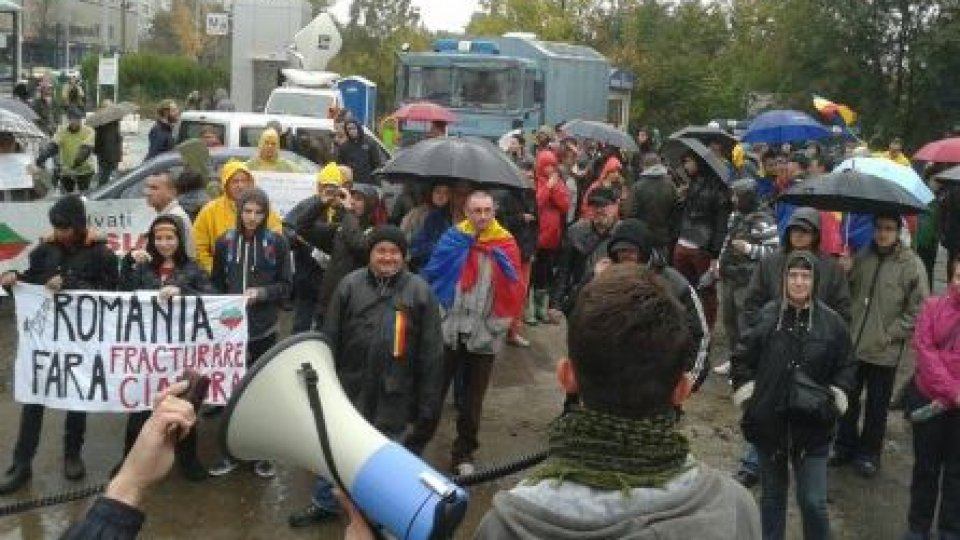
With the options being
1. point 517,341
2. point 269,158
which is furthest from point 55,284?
point 517,341

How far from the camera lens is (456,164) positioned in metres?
7.07

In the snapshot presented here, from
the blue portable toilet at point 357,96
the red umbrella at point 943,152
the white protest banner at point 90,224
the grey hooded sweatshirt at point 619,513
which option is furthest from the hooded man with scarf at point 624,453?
the blue portable toilet at point 357,96

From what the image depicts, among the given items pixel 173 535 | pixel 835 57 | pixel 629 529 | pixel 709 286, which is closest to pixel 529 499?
pixel 629 529

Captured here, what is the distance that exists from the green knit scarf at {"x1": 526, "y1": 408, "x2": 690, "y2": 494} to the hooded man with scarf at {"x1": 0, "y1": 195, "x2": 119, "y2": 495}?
497 cm

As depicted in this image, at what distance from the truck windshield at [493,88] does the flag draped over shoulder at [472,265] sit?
48.8 feet

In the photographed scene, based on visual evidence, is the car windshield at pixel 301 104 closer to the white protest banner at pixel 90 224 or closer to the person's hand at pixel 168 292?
the white protest banner at pixel 90 224

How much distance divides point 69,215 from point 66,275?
1.17 ft

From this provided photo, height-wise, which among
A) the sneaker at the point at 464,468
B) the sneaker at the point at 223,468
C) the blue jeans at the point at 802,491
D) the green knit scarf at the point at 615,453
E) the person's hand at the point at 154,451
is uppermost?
the green knit scarf at the point at 615,453

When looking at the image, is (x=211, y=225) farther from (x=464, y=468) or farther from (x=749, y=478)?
(x=749, y=478)

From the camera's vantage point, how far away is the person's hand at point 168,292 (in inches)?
245

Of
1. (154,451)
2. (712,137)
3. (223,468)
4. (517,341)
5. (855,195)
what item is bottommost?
(223,468)

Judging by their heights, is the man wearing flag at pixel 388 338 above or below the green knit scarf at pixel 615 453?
below

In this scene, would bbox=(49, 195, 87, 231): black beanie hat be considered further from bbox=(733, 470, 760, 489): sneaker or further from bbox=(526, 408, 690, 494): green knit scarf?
bbox=(526, 408, 690, 494): green knit scarf

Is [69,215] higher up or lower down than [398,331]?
higher up
